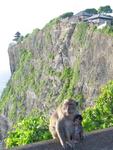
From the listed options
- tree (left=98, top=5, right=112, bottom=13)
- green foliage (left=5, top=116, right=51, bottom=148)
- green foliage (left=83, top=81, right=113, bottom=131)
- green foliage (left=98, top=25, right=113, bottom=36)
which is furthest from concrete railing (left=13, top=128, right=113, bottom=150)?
tree (left=98, top=5, right=112, bottom=13)

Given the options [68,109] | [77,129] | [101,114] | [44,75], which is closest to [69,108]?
[68,109]

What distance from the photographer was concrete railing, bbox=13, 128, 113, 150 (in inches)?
495

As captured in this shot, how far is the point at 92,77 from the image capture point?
71.7m

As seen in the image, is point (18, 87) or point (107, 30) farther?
point (18, 87)

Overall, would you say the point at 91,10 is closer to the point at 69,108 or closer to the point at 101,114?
the point at 101,114

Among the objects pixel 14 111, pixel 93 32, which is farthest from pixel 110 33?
pixel 14 111

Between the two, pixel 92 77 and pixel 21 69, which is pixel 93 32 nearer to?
pixel 92 77

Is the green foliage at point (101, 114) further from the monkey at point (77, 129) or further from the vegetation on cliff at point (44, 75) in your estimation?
the vegetation on cliff at point (44, 75)

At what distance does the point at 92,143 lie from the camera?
523 inches

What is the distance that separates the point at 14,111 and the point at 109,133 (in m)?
80.5

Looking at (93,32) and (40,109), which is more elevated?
Result: (93,32)

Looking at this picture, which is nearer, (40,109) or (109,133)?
(109,133)

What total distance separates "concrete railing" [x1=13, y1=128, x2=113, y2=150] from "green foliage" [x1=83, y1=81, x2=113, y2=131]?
54.3 ft

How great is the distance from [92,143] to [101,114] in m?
21.4
